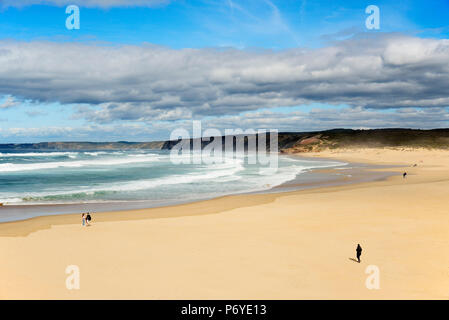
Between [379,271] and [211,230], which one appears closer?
[379,271]

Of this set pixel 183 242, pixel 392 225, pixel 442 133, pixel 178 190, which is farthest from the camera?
pixel 442 133

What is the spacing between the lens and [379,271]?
468 inches

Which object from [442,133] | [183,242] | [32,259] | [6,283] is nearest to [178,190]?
[183,242]

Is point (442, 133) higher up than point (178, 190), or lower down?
higher up

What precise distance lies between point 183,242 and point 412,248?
948 centimetres

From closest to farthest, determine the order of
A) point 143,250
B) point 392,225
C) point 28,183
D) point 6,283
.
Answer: point 6,283, point 143,250, point 392,225, point 28,183

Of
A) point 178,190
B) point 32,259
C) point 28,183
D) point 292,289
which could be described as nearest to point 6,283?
point 32,259

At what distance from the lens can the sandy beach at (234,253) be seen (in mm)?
10750

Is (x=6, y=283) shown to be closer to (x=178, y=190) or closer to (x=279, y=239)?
(x=279, y=239)
